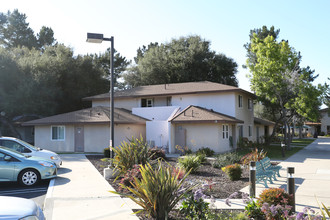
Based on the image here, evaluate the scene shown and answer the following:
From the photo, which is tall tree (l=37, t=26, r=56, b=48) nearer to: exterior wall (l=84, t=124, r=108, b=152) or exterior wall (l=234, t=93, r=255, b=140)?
exterior wall (l=84, t=124, r=108, b=152)

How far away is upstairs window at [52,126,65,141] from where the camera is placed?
25859mm

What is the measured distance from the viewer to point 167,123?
25.6 metres

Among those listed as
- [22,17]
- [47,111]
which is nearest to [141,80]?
[47,111]

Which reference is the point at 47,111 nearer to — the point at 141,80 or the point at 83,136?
the point at 83,136

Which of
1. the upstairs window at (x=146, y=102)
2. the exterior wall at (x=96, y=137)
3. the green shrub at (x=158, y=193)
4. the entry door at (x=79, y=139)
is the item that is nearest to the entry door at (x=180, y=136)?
the exterior wall at (x=96, y=137)

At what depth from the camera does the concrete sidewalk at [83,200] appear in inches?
288

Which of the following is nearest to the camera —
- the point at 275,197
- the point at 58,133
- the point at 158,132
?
the point at 275,197

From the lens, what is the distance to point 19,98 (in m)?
31.0

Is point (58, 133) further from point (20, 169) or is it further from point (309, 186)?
point (309, 186)

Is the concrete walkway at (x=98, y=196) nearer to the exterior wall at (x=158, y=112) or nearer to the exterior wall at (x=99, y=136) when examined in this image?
the exterior wall at (x=99, y=136)

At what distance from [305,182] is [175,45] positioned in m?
37.5

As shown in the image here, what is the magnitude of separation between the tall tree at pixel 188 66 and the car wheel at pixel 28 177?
3354cm

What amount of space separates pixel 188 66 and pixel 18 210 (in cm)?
4071

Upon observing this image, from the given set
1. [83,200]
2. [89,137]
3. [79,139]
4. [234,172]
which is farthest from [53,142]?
[83,200]
